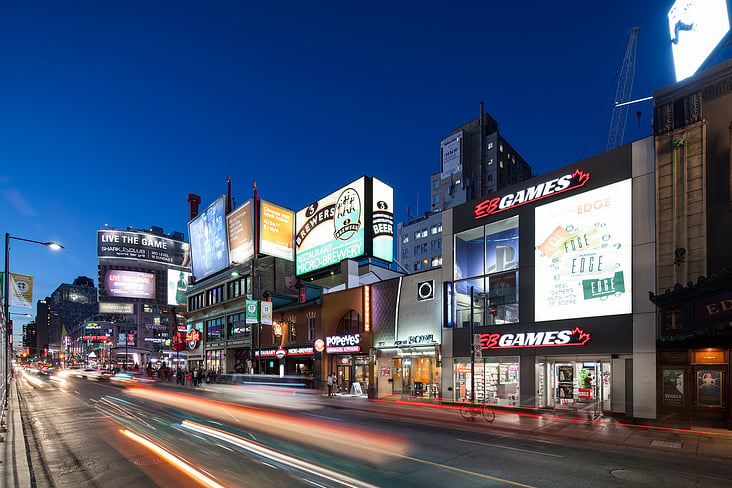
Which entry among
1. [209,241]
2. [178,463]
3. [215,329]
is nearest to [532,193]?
[178,463]

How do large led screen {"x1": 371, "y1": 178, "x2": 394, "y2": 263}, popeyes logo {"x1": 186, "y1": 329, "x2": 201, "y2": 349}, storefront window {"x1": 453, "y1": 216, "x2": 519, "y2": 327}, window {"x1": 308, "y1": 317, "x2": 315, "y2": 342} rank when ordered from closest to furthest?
storefront window {"x1": 453, "y1": 216, "x2": 519, "y2": 327} → window {"x1": 308, "y1": 317, "x2": 315, "y2": 342} → large led screen {"x1": 371, "y1": 178, "x2": 394, "y2": 263} → popeyes logo {"x1": 186, "y1": 329, "x2": 201, "y2": 349}

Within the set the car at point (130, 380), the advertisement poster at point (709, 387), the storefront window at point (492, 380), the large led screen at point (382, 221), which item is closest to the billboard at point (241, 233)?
the large led screen at point (382, 221)

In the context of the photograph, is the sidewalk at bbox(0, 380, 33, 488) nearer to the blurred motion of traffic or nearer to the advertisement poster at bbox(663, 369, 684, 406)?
the blurred motion of traffic

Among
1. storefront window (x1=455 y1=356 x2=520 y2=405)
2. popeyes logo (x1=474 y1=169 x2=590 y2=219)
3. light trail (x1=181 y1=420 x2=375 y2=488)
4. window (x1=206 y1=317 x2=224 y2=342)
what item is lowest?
window (x1=206 y1=317 x2=224 y2=342)

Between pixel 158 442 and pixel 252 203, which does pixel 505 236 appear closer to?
pixel 158 442

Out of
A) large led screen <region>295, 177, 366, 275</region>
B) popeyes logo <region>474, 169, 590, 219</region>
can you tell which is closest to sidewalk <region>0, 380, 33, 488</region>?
popeyes logo <region>474, 169, 590, 219</region>

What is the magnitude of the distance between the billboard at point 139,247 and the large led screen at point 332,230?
266 ft

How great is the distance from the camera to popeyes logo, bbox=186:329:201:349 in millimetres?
69438

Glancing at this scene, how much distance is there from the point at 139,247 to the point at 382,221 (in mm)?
98194

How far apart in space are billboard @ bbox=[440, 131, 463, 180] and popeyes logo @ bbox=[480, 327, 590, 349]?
86397 millimetres

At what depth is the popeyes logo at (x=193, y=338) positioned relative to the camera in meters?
69.4

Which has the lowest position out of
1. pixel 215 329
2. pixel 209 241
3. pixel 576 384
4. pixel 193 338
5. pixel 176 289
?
pixel 193 338

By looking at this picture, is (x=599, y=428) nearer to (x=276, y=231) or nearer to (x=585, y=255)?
(x=585, y=255)

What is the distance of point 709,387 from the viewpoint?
1841cm
